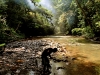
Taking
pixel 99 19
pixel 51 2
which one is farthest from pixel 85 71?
pixel 51 2

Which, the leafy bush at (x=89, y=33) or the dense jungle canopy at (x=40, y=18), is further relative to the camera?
the leafy bush at (x=89, y=33)

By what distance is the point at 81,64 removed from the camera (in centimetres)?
1092

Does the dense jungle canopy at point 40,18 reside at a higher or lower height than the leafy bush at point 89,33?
higher

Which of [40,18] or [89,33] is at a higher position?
[40,18]

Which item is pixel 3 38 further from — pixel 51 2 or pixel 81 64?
pixel 51 2

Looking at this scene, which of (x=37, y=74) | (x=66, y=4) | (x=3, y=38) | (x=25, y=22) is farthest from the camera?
(x=66, y=4)

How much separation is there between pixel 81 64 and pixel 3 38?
1064cm

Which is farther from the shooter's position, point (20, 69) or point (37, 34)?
point (37, 34)

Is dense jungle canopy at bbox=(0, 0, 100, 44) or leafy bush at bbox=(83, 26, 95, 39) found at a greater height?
dense jungle canopy at bbox=(0, 0, 100, 44)

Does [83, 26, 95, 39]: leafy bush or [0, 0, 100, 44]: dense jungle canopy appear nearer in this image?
[0, 0, 100, 44]: dense jungle canopy

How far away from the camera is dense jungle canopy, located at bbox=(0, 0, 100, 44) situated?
805 inches

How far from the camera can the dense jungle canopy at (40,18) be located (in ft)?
67.1

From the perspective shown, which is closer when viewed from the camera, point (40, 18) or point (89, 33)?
point (89, 33)

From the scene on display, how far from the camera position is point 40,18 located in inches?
1300
